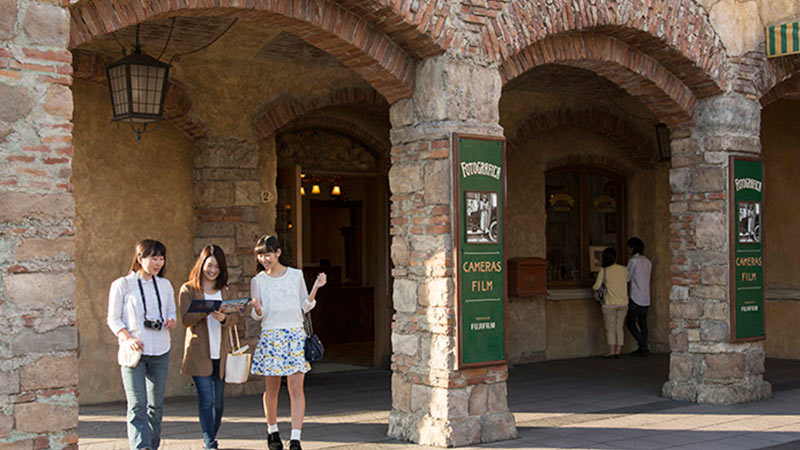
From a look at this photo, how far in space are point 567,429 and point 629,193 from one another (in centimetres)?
626

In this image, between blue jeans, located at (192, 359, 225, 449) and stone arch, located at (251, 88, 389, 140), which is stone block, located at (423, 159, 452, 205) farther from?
stone arch, located at (251, 88, 389, 140)

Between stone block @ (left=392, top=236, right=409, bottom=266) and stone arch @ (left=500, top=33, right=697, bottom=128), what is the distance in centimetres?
162

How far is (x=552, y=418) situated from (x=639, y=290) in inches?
188

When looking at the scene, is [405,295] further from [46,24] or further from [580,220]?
[580,220]

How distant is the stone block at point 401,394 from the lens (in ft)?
23.0

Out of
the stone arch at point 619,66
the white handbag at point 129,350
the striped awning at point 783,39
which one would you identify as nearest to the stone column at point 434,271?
the stone arch at point 619,66

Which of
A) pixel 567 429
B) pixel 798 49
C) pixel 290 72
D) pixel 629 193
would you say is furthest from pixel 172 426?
pixel 629 193

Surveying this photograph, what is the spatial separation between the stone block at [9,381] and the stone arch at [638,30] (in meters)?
4.20

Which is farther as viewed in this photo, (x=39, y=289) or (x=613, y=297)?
(x=613, y=297)

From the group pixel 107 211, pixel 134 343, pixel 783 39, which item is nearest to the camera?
pixel 134 343

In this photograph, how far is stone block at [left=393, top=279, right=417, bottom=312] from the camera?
23.1ft

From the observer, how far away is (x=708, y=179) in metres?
8.88

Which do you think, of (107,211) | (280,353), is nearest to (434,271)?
(280,353)

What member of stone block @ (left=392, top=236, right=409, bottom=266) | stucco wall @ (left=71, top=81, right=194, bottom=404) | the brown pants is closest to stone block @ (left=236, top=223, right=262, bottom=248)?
stucco wall @ (left=71, top=81, right=194, bottom=404)
